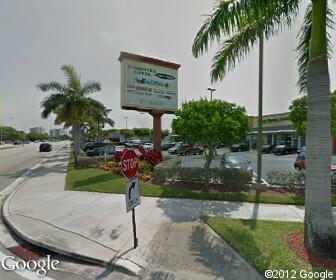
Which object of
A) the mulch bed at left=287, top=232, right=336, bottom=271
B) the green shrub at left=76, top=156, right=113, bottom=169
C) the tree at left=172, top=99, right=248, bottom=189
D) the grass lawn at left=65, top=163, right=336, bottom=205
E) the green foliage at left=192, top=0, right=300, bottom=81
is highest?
the green foliage at left=192, top=0, right=300, bottom=81

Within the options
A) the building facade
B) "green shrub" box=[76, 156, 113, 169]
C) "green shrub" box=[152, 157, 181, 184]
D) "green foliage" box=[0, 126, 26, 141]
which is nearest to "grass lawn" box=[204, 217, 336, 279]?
"green shrub" box=[152, 157, 181, 184]

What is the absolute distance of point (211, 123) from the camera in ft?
31.0

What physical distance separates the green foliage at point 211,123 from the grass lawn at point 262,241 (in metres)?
3.68

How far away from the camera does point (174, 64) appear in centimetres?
1600

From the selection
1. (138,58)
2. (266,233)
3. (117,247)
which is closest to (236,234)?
(266,233)

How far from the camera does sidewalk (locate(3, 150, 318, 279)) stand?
441 centimetres

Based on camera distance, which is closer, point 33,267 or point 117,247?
point 33,267

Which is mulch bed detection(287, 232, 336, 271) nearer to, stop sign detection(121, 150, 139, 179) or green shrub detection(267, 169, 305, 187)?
stop sign detection(121, 150, 139, 179)

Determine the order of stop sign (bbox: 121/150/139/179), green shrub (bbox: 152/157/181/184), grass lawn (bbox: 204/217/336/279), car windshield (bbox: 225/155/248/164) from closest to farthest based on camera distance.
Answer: grass lawn (bbox: 204/217/336/279) < stop sign (bbox: 121/150/139/179) < green shrub (bbox: 152/157/181/184) < car windshield (bbox: 225/155/248/164)

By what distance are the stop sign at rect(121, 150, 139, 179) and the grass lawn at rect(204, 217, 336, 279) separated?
2312mm

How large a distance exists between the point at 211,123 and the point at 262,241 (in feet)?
16.3

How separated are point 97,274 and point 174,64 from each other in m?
13.6

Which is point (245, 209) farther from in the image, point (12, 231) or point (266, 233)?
point (12, 231)

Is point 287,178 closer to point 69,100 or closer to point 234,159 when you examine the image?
point 234,159
